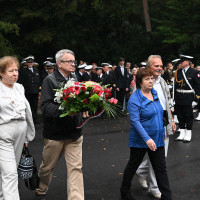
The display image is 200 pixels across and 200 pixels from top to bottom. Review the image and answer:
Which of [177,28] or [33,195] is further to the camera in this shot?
[177,28]

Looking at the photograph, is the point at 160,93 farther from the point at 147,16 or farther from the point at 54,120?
the point at 147,16

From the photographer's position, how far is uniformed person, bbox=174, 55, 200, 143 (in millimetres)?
10141

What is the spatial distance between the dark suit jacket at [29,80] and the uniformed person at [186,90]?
209 inches

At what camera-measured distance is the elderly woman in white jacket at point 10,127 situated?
15.3 ft

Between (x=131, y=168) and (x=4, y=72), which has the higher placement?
(x=4, y=72)

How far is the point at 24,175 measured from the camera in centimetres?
515

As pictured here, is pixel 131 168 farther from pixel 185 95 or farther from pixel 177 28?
pixel 177 28

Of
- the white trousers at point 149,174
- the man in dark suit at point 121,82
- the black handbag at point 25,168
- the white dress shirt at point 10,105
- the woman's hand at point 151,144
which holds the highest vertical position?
the white dress shirt at point 10,105

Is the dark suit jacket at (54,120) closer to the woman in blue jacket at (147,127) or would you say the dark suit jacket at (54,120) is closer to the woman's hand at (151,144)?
the woman in blue jacket at (147,127)

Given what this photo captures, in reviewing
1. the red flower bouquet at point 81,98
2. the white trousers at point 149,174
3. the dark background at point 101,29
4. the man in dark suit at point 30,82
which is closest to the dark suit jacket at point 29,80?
the man in dark suit at point 30,82

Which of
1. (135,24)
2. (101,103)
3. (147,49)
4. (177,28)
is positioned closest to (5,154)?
(101,103)

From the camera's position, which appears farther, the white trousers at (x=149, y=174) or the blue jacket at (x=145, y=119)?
the white trousers at (x=149, y=174)

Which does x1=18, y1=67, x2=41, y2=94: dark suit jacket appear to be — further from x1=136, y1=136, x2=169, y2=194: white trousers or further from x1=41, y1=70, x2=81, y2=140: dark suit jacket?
x1=41, y1=70, x2=81, y2=140: dark suit jacket

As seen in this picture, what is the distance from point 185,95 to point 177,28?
19877mm
